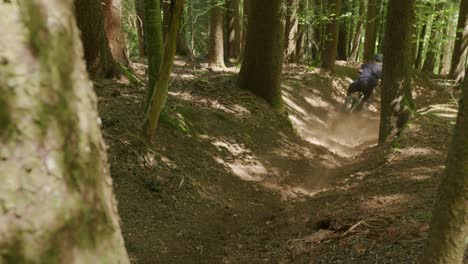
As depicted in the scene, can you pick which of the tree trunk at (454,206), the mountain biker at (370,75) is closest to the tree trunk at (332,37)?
the mountain biker at (370,75)

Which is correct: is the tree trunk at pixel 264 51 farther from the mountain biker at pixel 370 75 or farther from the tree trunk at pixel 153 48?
the tree trunk at pixel 153 48

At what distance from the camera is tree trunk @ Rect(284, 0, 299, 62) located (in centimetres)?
1697

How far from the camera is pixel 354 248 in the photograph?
4.73 meters

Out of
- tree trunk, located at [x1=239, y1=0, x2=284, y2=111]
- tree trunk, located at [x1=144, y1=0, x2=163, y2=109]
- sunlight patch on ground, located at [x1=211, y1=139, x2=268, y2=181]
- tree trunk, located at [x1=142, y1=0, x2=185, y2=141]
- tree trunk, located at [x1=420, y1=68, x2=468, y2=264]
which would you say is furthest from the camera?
tree trunk, located at [x1=239, y1=0, x2=284, y2=111]

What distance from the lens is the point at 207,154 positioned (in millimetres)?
8594

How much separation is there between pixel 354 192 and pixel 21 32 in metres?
6.48

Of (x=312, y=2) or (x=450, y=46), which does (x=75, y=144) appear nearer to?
(x=312, y=2)

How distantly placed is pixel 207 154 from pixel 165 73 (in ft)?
7.43

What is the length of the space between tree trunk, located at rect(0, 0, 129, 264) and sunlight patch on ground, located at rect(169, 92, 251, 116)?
9.07 m

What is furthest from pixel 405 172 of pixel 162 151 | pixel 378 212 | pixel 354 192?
pixel 162 151

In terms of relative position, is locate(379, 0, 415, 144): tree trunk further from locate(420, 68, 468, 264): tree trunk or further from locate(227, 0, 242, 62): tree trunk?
locate(227, 0, 242, 62): tree trunk

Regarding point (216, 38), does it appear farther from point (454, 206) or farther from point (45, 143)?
point (45, 143)

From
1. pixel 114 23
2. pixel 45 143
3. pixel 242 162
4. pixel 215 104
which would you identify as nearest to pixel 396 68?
pixel 242 162

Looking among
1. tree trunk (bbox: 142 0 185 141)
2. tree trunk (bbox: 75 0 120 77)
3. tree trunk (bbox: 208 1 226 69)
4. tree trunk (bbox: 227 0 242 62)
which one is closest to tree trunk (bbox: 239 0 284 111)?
tree trunk (bbox: 75 0 120 77)
